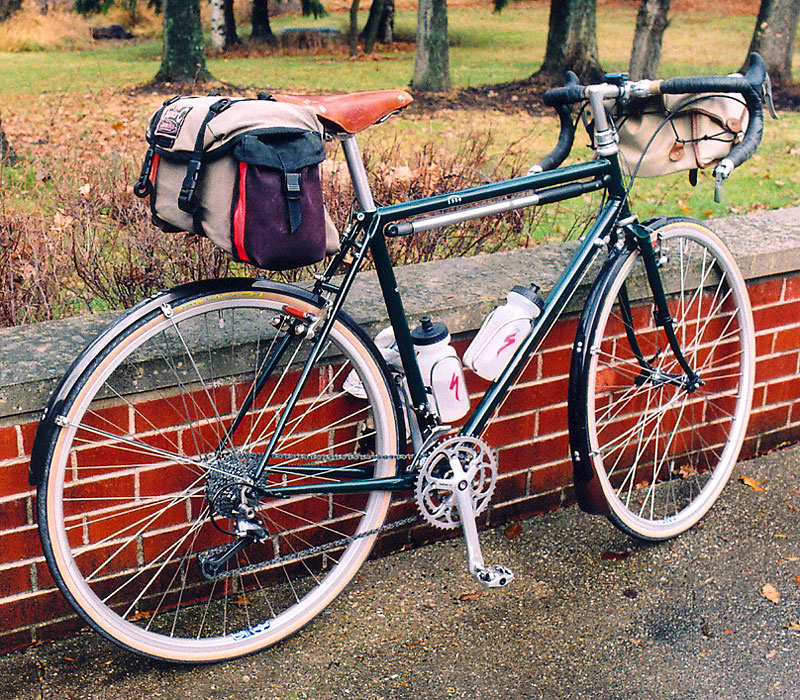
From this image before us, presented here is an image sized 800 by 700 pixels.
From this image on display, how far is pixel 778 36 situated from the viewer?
52.4ft

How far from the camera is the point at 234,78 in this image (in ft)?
57.8

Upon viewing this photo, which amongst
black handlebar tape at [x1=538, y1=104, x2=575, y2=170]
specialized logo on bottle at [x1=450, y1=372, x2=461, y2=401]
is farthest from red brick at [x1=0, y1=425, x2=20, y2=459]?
black handlebar tape at [x1=538, y1=104, x2=575, y2=170]

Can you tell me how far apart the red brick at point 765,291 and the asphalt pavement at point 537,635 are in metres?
0.74

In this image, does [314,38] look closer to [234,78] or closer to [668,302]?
[234,78]

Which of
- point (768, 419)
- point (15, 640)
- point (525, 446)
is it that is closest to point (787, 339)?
point (768, 419)

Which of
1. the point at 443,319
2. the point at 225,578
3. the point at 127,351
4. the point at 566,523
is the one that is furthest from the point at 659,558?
the point at 127,351

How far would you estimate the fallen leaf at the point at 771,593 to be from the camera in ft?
9.21

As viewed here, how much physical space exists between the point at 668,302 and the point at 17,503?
2058 mm

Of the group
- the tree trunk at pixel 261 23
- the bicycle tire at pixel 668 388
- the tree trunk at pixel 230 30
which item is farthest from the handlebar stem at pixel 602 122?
the tree trunk at pixel 261 23

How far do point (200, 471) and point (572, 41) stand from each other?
49.9 ft

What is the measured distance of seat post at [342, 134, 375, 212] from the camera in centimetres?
235

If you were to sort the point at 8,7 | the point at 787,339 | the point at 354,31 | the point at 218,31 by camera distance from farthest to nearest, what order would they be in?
the point at 8,7
the point at 354,31
the point at 218,31
the point at 787,339

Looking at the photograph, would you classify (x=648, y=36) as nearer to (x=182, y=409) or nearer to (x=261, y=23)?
(x=261, y=23)

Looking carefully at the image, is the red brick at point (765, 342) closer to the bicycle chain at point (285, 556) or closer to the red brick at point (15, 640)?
the bicycle chain at point (285, 556)
